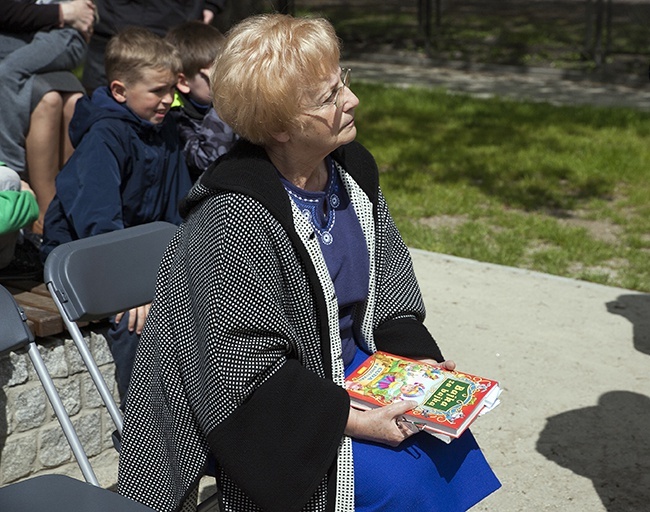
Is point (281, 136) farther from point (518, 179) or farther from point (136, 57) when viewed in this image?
point (518, 179)

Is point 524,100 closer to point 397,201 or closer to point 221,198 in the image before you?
point 397,201

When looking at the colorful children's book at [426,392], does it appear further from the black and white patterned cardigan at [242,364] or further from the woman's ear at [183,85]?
the woman's ear at [183,85]

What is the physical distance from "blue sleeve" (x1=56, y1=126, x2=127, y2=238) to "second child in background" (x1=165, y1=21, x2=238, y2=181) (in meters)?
0.61

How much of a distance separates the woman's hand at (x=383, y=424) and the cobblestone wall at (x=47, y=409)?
5.89 ft

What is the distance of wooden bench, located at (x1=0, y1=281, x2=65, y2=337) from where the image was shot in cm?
388

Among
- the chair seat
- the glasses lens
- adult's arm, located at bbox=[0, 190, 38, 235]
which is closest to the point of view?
the chair seat

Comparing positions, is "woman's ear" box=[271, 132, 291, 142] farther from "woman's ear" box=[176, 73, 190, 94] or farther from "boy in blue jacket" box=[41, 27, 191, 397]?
"woman's ear" box=[176, 73, 190, 94]

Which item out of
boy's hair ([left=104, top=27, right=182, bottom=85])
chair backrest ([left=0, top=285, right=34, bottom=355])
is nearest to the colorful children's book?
chair backrest ([left=0, top=285, right=34, bottom=355])

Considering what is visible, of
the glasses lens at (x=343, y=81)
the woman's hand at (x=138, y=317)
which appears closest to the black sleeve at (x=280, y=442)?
the glasses lens at (x=343, y=81)

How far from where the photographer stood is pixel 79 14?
17.9 ft

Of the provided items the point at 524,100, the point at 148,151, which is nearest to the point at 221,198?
the point at 148,151

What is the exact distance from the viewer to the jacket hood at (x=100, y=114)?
4242mm

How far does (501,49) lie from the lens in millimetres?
15883

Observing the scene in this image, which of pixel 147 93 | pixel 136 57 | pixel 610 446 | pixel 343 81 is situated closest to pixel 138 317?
pixel 147 93
